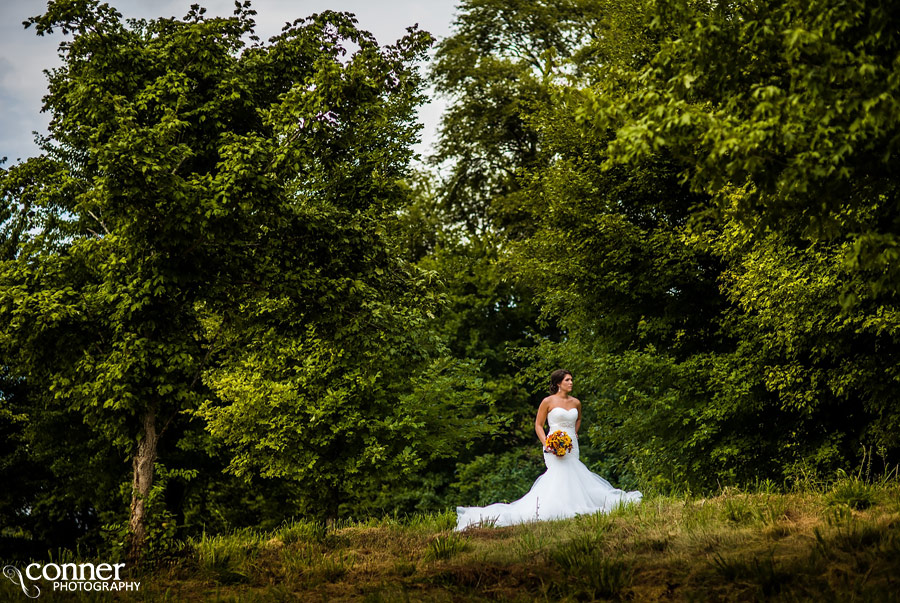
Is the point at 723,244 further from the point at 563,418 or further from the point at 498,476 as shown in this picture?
the point at 498,476

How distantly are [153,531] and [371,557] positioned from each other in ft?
11.0

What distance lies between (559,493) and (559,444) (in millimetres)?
844

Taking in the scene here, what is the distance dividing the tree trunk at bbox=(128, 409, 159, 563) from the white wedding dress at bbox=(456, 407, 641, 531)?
4611mm

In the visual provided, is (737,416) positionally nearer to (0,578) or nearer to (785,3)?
(785,3)

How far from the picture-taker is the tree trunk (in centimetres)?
1119

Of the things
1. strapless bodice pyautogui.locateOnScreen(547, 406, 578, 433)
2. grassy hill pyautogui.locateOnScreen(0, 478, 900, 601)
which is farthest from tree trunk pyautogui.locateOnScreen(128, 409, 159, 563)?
strapless bodice pyautogui.locateOnScreen(547, 406, 578, 433)

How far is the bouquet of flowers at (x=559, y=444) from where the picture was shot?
13.2 meters

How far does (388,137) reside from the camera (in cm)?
1961

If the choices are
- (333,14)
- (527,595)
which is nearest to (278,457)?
(333,14)

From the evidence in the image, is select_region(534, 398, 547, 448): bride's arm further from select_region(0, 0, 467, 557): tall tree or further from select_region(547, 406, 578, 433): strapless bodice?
select_region(0, 0, 467, 557): tall tree

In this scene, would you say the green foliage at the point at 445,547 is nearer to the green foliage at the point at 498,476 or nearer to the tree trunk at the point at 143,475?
the tree trunk at the point at 143,475

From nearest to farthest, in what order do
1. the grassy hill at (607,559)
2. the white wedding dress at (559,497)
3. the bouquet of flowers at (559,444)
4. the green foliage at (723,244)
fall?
the green foliage at (723,244), the grassy hill at (607,559), the white wedding dress at (559,497), the bouquet of flowers at (559,444)

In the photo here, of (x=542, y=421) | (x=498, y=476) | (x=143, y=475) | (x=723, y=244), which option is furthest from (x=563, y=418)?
(x=498, y=476)

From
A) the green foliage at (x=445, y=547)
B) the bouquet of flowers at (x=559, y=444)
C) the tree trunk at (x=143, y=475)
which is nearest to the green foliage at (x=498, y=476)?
the bouquet of flowers at (x=559, y=444)
